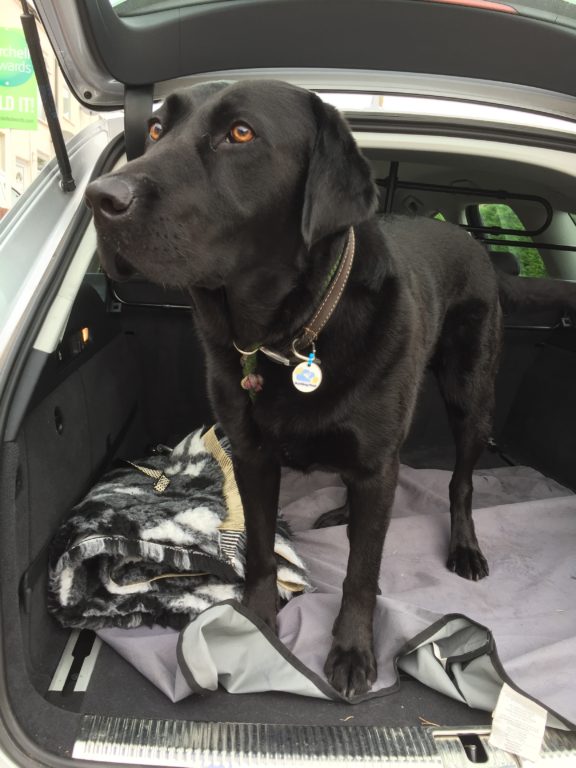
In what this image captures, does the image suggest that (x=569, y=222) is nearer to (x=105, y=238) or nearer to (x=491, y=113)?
(x=491, y=113)

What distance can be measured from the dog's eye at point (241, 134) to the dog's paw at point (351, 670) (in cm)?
120

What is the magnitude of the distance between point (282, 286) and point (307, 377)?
0.70 feet

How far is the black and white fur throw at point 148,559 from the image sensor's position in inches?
61.8

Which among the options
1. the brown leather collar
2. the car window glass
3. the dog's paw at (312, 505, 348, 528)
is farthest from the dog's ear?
→ the car window glass

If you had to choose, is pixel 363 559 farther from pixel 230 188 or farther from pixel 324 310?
pixel 230 188

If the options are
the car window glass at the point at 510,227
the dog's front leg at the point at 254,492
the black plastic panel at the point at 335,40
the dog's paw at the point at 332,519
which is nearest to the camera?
the black plastic panel at the point at 335,40

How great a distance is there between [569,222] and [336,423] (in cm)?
239

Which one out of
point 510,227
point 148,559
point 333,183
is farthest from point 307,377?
point 510,227

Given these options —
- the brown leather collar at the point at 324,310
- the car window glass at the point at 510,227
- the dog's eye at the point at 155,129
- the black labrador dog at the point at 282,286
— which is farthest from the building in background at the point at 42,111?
the car window glass at the point at 510,227

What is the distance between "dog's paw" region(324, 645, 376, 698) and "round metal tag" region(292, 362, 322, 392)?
658 mm

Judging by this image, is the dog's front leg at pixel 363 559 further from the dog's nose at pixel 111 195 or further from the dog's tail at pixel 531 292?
the dog's tail at pixel 531 292

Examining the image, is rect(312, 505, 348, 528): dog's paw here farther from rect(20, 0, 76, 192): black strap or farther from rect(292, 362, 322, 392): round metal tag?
rect(20, 0, 76, 192): black strap

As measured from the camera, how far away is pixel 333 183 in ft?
4.18

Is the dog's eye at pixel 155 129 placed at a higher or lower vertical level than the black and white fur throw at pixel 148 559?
higher
